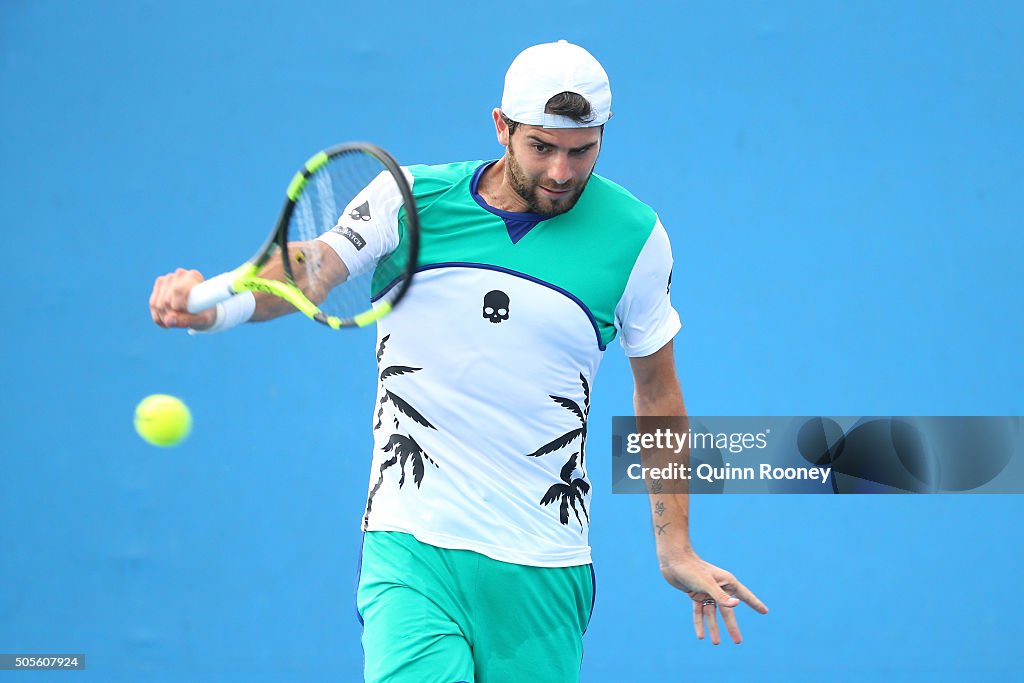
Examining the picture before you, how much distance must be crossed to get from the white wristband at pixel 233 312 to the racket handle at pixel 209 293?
24 millimetres

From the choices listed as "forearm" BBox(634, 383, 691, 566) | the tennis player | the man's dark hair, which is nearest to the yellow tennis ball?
the tennis player

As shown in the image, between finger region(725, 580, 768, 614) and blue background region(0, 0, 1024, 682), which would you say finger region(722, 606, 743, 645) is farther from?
blue background region(0, 0, 1024, 682)

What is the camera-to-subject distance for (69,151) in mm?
4734

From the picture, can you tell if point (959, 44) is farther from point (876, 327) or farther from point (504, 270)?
point (504, 270)

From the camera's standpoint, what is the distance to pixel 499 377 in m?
2.43

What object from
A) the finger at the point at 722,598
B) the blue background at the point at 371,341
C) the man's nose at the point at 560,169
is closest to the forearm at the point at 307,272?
the man's nose at the point at 560,169

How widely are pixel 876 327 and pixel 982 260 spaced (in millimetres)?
445

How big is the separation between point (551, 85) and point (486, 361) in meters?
0.51

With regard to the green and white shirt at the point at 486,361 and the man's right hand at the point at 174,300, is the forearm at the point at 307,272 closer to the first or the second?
the green and white shirt at the point at 486,361

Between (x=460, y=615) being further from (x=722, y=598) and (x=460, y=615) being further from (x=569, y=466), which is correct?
(x=722, y=598)

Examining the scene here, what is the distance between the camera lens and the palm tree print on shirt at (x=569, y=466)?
249 centimetres

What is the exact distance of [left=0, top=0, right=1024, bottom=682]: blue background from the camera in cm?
467

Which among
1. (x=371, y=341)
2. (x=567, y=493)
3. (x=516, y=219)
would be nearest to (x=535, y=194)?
(x=516, y=219)

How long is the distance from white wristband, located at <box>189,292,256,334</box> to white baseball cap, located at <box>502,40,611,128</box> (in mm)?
611
